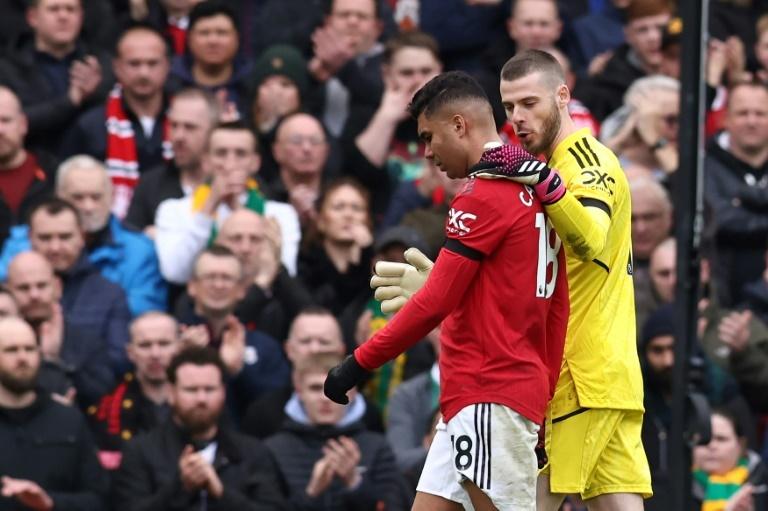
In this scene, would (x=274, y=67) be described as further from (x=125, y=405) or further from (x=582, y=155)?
(x=582, y=155)

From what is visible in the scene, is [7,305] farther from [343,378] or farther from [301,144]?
[343,378]

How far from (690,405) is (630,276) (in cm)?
240

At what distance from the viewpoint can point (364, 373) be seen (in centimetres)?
743

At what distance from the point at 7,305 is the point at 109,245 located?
1.22 meters

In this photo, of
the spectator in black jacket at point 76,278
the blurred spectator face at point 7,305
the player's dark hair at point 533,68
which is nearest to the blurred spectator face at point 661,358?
A: the spectator in black jacket at point 76,278

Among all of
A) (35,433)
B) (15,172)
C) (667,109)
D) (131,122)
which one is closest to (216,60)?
(131,122)

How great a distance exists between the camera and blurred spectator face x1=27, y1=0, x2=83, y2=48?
1409cm

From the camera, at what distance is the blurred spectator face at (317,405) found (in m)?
11.9

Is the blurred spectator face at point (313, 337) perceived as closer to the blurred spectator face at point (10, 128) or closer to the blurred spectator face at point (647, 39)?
the blurred spectator face at point (10, 128)

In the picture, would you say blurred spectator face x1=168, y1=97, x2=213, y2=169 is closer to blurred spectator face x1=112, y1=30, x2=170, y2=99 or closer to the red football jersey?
blurred spectator face x1=112, y1=30, x2=170, y2=99

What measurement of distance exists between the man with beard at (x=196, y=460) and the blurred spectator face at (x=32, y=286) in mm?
978

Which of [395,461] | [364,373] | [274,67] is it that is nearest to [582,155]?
[364,373]

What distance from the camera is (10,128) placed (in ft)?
42.9

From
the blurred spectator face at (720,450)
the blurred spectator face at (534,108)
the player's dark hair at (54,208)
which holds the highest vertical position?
the blurred spectator face at (534,108)
